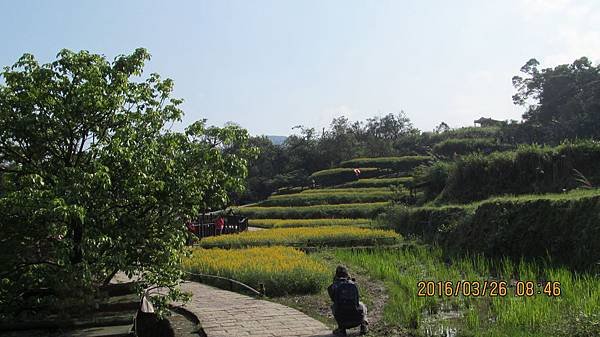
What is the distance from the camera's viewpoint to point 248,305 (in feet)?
37.4

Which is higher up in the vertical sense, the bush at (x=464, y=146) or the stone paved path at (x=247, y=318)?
the bush at (x=464, y=146)

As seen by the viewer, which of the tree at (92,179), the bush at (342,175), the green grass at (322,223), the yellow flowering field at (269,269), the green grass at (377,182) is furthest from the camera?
the bush at (342,175)

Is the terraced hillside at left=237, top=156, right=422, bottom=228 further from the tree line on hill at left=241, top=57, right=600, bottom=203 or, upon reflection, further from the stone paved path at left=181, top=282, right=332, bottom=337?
the stone paved path at left=181, top=282, right=332, bottom=337

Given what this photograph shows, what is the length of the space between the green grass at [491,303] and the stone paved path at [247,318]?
1.46 meters

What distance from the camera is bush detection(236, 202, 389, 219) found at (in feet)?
111

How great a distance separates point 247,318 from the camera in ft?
33.4

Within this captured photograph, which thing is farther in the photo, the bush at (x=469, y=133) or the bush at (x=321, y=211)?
the bush at (x=469, y=133)

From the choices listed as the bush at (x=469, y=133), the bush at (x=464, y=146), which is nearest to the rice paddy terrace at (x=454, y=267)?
the bush at (x=464, y=146)

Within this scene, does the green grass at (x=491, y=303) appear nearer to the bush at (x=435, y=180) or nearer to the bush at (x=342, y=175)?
the bush at (x=435, y=180)

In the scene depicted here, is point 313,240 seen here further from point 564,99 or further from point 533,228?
point 564,99


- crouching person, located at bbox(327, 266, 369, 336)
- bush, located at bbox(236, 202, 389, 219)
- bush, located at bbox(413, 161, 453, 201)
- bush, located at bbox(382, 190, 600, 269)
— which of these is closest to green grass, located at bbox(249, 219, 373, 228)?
bush, located at bbox(236, 202, 389, 219)

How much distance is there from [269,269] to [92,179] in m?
6.86

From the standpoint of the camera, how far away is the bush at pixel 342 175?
167 ft
